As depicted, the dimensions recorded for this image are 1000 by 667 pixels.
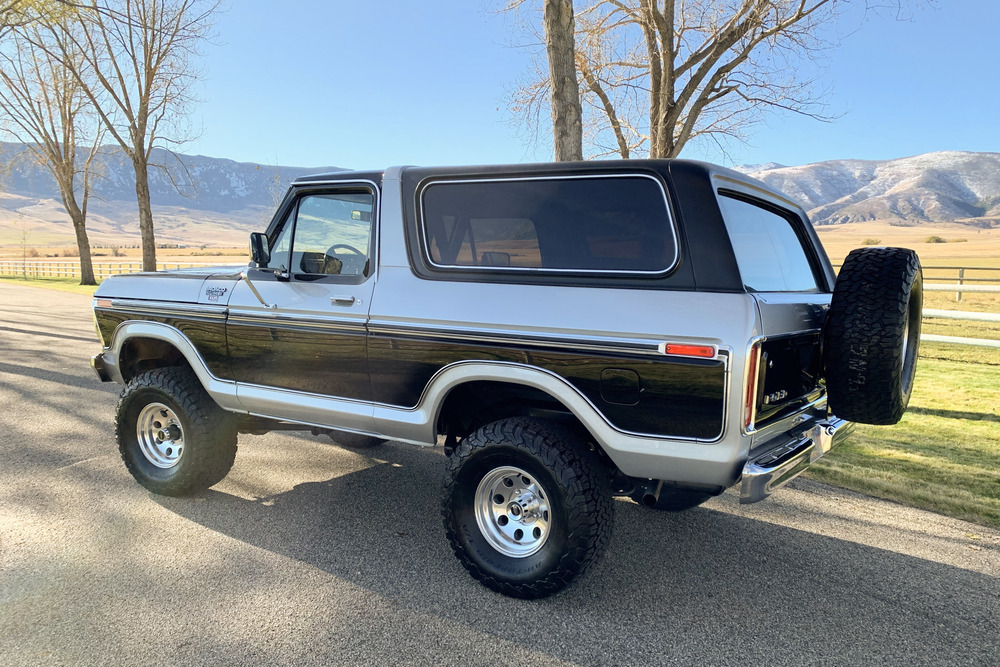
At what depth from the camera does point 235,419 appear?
4359 mm

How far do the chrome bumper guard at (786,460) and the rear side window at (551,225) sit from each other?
92 cm

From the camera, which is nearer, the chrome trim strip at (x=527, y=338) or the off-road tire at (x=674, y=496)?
the chrome trim strip at (x=527, y=338)

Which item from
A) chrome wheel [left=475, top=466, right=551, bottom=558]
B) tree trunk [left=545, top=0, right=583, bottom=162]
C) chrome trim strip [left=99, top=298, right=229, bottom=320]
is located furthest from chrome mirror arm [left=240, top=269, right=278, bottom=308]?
tree trunk [left=545, top=0, right=583, bottom=162]

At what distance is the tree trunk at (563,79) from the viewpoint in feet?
25.3

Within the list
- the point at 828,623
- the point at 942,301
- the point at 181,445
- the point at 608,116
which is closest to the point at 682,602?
the point at 828,623

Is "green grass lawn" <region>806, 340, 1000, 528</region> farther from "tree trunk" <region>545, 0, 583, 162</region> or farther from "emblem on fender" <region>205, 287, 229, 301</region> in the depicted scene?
"tree trunk" <region>545, 0, 583, 162</region>

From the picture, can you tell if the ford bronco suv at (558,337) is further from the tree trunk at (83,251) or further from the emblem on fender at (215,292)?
the tree trunk at (83,251)

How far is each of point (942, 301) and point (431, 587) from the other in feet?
67.7

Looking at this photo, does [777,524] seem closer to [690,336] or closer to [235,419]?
[690,336]

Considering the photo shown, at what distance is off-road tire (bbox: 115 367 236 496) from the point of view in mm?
4184

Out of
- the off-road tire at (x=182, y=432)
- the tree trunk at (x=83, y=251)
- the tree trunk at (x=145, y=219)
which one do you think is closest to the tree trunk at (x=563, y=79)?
the off-road tire at (x=182, y=432)

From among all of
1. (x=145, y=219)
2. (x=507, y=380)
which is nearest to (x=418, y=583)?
(x=507, y=380)

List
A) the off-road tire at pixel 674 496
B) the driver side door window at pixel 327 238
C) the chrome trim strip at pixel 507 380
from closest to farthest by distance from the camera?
the chrome trim strip at pixel 507 380, the off-road tire at pixel 674 496, the driver side door window at pixel 327 238

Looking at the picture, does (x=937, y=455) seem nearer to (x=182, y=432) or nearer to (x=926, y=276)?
(x=182, y=432)
